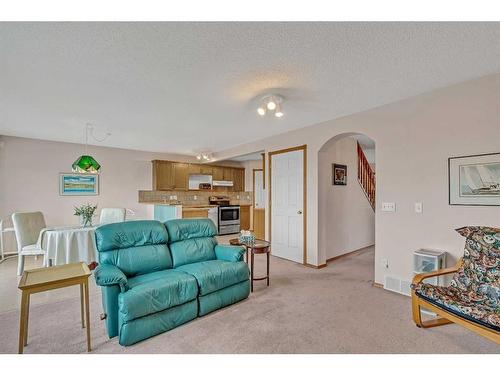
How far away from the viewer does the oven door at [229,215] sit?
7039 millimetres

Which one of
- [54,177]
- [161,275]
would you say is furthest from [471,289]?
[54,177]

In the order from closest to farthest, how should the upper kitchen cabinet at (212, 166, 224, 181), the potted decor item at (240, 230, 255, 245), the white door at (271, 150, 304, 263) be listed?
the potted decor item at (240, 230, 255, 245) < the white door at (271, 150, 304, 263) < the upper kitchen cabinet at (212, 166, 224, 181)

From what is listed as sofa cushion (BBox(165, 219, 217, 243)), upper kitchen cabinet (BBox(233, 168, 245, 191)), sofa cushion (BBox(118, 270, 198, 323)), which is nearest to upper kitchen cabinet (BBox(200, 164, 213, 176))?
upper kitchen cabinet (BBox(233, 168, 245, 191))

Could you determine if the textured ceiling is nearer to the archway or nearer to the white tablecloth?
the archway

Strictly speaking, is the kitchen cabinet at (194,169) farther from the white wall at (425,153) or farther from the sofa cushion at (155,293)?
the sofa cushion at (155,293)

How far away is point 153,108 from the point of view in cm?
329

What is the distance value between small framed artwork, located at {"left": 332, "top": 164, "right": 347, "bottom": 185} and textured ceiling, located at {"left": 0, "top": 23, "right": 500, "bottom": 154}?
1.22m

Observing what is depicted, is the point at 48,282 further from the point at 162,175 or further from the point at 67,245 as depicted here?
the point at 162,175

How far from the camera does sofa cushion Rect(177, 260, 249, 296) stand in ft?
7.81

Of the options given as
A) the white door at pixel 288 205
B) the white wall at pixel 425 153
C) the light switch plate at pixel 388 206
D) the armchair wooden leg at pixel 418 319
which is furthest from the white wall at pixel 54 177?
the armchair wooden leg at pixel 418 319

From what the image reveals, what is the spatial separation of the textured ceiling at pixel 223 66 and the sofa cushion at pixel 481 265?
1.56 metres

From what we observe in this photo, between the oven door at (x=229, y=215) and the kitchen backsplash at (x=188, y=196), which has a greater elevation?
the kitchen backsplash at (x=188, y=196)

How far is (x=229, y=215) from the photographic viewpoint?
23.7ft

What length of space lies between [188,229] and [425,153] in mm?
3005
